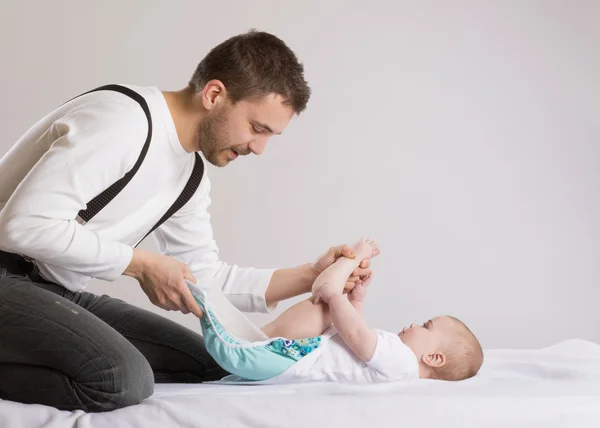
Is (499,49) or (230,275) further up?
(499,49)

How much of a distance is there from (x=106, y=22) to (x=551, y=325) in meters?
2.68

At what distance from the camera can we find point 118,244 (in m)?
1.81

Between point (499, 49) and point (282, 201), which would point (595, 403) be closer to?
point (282, 201)

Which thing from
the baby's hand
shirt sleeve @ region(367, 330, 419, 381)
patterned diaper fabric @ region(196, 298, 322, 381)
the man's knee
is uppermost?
the baby's hand

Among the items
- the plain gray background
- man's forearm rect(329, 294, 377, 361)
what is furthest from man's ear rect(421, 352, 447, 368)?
the plain gray background

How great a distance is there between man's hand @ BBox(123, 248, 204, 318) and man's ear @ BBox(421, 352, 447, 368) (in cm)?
63

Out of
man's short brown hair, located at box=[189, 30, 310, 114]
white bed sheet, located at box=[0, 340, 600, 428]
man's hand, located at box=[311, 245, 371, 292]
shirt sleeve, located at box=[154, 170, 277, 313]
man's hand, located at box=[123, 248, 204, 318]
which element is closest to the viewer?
white bed sheet, located at box=[0, 340, 600, 428]

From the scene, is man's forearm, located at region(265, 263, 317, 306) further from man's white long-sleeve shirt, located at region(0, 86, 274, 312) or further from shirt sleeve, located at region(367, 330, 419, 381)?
shirt sleeve, located at region(367, 330, 419, 381)

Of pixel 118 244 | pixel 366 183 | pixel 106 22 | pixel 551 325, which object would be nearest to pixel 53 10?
pixel 106 22

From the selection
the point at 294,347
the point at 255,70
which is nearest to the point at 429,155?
the point at 255,70

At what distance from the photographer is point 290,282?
227cm

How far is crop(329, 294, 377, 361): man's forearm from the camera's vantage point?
6.27 ft

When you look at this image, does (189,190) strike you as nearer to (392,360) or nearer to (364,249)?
(364,249)

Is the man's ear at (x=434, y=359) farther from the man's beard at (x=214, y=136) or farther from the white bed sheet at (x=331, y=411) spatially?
the man's beard at (x=214, y=136)
